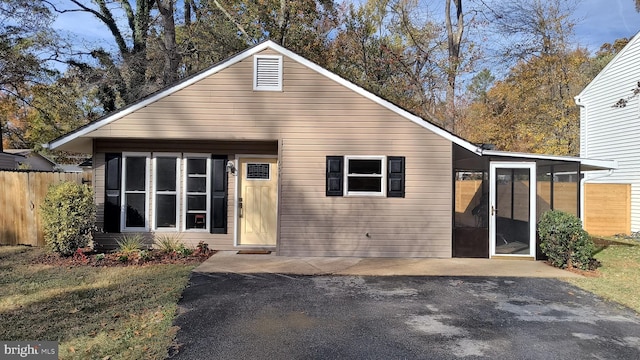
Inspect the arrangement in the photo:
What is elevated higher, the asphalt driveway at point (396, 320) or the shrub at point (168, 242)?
the shrub at point (168, 242)

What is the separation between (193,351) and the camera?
12.8 ft

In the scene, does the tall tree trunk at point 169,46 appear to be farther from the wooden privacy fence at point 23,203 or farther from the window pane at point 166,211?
the window pane at point 166,211

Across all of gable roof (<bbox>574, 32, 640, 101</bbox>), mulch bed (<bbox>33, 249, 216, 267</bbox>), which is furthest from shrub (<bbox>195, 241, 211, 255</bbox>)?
gable roof (<bbox>574, 32, 640, 101</bbox>)

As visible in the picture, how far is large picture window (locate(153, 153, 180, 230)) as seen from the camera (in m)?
9.16

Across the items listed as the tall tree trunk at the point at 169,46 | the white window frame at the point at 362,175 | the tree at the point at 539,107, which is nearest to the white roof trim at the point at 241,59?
the white window frame at the point at 362,175

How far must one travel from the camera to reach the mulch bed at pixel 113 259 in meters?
7.70

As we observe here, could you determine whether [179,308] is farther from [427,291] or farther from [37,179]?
[37,179]

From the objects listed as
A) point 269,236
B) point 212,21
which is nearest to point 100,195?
point 269,236

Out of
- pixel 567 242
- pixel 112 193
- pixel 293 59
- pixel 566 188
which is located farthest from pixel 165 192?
pixel 566 188

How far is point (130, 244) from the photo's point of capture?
8312mm

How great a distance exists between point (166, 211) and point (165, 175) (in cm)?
85

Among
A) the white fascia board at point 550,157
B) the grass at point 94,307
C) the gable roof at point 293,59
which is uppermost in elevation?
the gable roof at point 293,59

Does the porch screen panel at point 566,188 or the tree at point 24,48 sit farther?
the tree at point 24,48

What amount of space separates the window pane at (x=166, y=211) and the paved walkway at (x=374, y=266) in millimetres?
1508
